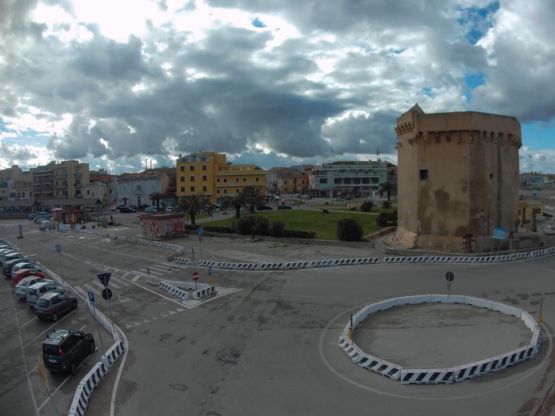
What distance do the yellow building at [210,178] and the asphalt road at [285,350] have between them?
56.4 m

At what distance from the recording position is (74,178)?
103250 mm

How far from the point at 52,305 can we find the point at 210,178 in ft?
217

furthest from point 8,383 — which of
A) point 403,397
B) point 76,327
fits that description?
point 403,397

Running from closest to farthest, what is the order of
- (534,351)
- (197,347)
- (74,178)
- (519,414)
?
(519,414), (534,351), (197,347), (74,178)

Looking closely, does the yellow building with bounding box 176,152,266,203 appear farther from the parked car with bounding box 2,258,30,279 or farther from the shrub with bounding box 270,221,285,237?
the parked car with bounding box 2,258,30,279

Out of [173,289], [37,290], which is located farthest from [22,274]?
[173,289]

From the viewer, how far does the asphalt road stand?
11258 millimetres

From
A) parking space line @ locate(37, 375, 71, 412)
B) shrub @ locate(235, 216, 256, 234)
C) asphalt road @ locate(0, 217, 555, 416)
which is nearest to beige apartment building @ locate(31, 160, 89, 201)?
shrub @ locate(235, 216, 256, 234)

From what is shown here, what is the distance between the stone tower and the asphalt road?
16.4 feet

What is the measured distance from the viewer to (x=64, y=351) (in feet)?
45.9

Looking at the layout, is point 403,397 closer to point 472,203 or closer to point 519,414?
point 519,414

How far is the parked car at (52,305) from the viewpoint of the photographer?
65.3 feet

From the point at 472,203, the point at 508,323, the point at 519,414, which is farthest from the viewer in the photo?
the point at 472,203

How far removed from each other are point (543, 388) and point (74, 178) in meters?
109
